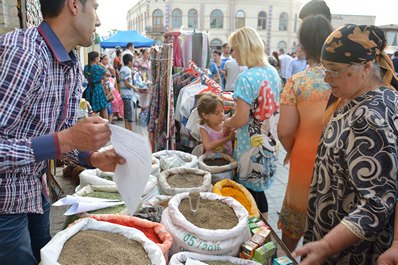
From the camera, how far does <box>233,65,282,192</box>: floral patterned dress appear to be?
9.33ft

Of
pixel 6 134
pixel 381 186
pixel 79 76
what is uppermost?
pixel 79 76

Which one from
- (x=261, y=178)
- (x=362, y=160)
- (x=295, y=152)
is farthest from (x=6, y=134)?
(x=261, y=178)

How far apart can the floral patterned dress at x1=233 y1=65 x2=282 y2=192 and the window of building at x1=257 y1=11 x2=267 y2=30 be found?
4129 centimetres

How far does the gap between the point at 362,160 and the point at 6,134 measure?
145cm

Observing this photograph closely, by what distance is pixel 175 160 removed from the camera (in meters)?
3.01

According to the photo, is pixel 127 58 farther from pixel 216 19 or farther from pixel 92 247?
pixel 216 19

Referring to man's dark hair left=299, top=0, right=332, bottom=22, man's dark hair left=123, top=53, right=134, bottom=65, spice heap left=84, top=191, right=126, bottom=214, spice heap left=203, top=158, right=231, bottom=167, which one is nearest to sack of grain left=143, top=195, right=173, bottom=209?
spice heap left=84, top=191, right=126, bottom=214

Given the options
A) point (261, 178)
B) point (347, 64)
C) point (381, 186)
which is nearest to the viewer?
point (381, 186)

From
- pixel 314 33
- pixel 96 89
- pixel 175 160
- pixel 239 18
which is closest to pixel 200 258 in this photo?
pixel 175 160

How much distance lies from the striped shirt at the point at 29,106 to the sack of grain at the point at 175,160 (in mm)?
1464

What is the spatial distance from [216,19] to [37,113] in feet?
139

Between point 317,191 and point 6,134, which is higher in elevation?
point 6,134

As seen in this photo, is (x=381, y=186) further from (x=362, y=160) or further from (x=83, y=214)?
(x=83, y=214)

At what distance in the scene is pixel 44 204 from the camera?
166 centimetres
